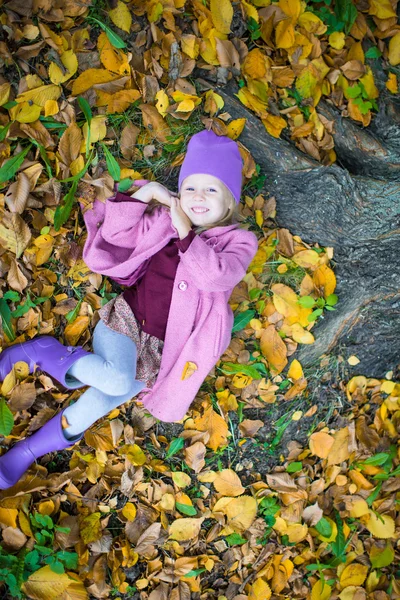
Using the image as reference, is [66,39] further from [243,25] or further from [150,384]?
[150,384]

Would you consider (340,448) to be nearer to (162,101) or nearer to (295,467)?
(295,467)

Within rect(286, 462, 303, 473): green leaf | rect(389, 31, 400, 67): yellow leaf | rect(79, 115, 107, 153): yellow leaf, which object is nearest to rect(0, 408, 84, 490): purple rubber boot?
rect(286, 462, 303, 473): green leaf

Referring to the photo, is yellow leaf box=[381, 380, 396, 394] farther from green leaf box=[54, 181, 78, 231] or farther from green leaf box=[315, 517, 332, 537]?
green leaf box=[54, 181, 78, 231]

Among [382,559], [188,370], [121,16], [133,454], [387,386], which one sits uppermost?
[121,16]

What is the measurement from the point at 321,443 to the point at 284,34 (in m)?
2.10

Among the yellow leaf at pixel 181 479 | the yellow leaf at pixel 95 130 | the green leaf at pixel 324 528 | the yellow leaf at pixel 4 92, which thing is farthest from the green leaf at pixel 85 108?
the green leaf at pixel 324 528

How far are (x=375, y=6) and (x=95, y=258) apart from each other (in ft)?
6.47

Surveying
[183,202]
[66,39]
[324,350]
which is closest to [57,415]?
[183,202]

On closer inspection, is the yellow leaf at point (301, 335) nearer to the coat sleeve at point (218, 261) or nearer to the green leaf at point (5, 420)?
the coat sleeve at point (218, 261)

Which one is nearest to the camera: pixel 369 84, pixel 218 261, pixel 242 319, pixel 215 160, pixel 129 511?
pixel 218 261

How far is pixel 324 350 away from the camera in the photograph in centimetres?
281

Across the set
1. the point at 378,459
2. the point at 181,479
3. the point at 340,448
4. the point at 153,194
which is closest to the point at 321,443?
the point at 340,448

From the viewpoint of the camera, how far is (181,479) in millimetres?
2695

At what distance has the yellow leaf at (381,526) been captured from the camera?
9.34 feet
